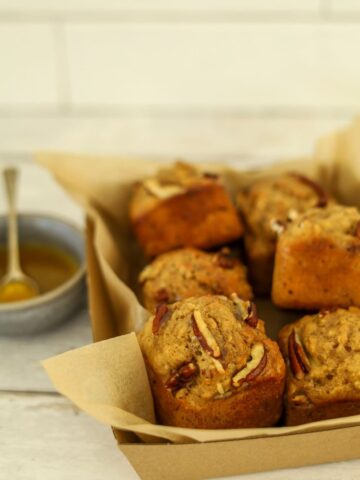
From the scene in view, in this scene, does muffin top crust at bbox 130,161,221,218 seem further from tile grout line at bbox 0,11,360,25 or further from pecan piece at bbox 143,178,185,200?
tile grout line at bbox 0,11,360,25

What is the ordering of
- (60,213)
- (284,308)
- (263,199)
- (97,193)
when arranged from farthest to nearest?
(60,213) < (97,193) < (263,199) < (284,308)

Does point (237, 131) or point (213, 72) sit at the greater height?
point (213, 72)

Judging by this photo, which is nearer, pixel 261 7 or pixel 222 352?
pixel 222 352

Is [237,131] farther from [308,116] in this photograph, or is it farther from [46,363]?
[46,363]

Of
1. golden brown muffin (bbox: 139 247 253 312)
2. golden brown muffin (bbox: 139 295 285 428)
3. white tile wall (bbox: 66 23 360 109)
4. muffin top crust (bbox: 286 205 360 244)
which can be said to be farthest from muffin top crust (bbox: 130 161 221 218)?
white tile wall (bbox: 66 23 360 109)

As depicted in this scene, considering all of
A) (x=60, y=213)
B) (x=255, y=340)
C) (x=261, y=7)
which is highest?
(x=261, y=7)

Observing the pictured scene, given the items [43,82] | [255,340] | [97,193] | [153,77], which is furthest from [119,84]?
[255,340]

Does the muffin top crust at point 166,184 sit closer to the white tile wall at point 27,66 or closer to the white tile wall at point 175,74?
the white tile wall at point 175,74
